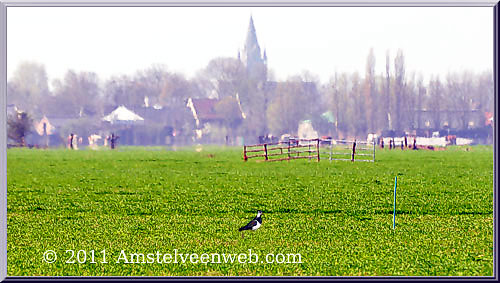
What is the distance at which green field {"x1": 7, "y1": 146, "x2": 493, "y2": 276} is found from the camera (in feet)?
29.9

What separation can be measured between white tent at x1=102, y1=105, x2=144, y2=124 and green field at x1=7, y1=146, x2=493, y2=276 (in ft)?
243

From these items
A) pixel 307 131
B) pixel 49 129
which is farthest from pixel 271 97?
pixel 49 129

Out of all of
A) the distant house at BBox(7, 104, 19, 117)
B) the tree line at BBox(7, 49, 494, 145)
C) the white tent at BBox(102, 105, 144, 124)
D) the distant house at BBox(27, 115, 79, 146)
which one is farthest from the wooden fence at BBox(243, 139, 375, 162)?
the distant house at BBox(27, 115, 79, 146)

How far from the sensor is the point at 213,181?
2459 centimetres

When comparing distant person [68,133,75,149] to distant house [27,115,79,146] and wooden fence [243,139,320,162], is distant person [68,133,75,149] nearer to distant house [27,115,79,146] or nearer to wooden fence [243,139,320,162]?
distant house [27,115,79,146]

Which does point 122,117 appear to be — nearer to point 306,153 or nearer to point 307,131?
point 307,131

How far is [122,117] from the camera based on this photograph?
98.5 meters

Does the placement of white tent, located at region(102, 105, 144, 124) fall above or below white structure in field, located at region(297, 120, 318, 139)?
above

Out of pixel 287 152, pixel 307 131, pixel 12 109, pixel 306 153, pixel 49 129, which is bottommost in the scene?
pixel 306 153

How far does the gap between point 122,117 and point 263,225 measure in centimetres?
8743

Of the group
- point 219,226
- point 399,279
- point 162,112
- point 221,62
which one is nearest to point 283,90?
point 221,62

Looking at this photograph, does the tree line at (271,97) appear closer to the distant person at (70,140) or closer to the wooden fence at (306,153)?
the distant person at (70,140)

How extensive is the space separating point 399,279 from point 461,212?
8.65 m

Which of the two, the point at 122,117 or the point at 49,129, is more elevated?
the point at 122,117
